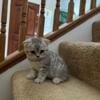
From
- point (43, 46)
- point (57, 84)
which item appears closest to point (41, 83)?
point (57, 84)

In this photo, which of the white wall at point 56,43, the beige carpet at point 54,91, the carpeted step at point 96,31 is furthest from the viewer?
the carpeted step at point 96,31

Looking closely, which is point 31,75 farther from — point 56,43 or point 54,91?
point 56,43

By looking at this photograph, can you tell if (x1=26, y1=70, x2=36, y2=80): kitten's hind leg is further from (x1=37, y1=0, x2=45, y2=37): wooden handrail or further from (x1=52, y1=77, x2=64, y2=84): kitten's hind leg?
(x1=37, y1=0, x2=45, y2=37): wooden handrail

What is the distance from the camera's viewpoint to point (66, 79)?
1.24m

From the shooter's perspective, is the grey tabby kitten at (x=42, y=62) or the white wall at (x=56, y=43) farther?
the white wall at (x=56, y=43)

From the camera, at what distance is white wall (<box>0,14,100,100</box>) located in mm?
1396

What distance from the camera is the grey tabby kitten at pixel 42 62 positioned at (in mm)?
1178

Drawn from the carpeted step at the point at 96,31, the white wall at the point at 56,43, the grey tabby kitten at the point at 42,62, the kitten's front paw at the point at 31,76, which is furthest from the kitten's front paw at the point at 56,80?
the carpeted step at the point at 96,31

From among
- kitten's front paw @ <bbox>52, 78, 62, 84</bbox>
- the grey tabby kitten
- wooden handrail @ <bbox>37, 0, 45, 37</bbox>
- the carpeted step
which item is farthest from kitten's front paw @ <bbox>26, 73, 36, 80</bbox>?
the carpeted step

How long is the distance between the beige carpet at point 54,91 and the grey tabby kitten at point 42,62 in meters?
0.05

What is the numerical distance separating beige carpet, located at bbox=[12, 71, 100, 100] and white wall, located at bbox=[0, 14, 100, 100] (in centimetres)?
18

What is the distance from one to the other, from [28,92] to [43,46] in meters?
0.27

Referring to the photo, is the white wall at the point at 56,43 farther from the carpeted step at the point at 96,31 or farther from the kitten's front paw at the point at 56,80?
the kitten's front paw at the point at 56,80

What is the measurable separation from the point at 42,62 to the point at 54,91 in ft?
0.74
